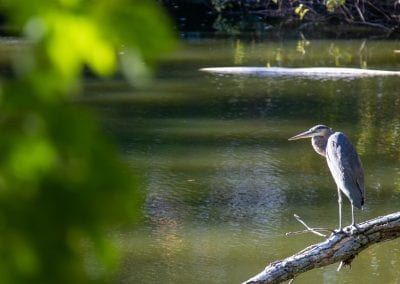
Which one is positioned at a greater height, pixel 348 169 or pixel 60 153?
pixel 60 153

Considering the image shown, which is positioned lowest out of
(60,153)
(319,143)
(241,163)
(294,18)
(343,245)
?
(294,18)

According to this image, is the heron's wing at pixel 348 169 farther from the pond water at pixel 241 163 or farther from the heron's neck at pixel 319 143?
the heron's neck at pixel 319 143

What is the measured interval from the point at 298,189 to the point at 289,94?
3.73 meters

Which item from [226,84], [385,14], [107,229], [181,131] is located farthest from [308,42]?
[107,229]

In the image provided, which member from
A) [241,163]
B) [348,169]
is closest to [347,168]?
[348,169]

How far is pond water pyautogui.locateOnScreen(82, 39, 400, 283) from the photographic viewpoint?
5.67m

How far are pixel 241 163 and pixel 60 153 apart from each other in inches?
286

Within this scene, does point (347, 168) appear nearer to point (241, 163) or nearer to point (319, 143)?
point (319, 143)

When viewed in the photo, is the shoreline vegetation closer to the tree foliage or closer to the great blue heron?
the great blue heron

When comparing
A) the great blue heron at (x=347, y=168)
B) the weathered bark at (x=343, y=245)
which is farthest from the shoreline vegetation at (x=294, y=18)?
the weathered bark at (x=343, y=245)

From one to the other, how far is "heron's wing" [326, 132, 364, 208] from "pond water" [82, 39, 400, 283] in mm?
487

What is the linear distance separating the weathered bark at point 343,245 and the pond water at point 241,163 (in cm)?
77

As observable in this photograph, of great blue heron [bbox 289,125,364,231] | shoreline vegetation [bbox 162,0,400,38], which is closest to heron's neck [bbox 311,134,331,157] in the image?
great blue heron [bbox 289,125,364,231]

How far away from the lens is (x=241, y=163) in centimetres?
775
